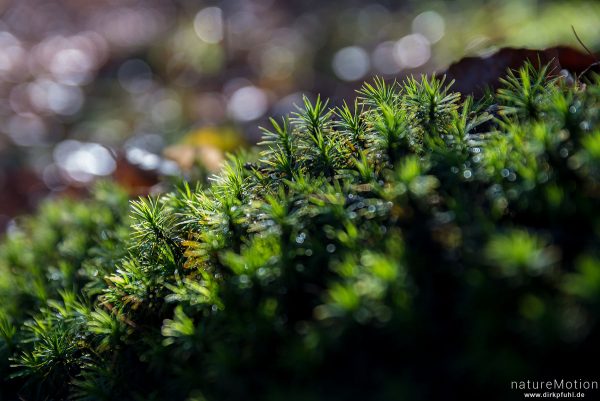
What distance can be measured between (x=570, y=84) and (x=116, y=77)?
530 centimetres

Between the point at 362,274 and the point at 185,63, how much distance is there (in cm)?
526

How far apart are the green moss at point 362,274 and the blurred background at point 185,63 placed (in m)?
1.54

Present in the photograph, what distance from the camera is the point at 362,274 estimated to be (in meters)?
1.43

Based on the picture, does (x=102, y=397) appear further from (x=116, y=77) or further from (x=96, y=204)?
(x=116, y=77)

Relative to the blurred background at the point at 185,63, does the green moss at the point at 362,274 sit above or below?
below

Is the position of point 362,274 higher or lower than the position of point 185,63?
lower

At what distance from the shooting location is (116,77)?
6559mm

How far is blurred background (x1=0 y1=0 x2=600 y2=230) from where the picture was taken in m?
4.36

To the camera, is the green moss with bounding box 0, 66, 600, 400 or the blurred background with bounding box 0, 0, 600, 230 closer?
the green moss with bounding box 0, 66, 600, 400

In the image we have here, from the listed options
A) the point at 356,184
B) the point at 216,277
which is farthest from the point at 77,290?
the point at 356,184

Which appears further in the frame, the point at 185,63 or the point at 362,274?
the point at 185,63

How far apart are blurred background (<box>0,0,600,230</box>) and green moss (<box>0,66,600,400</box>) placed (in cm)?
154

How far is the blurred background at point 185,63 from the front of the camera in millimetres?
4355

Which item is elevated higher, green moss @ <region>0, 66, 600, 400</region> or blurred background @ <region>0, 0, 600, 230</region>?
blurred background @ <region>0, 0, 600, 230</region>
